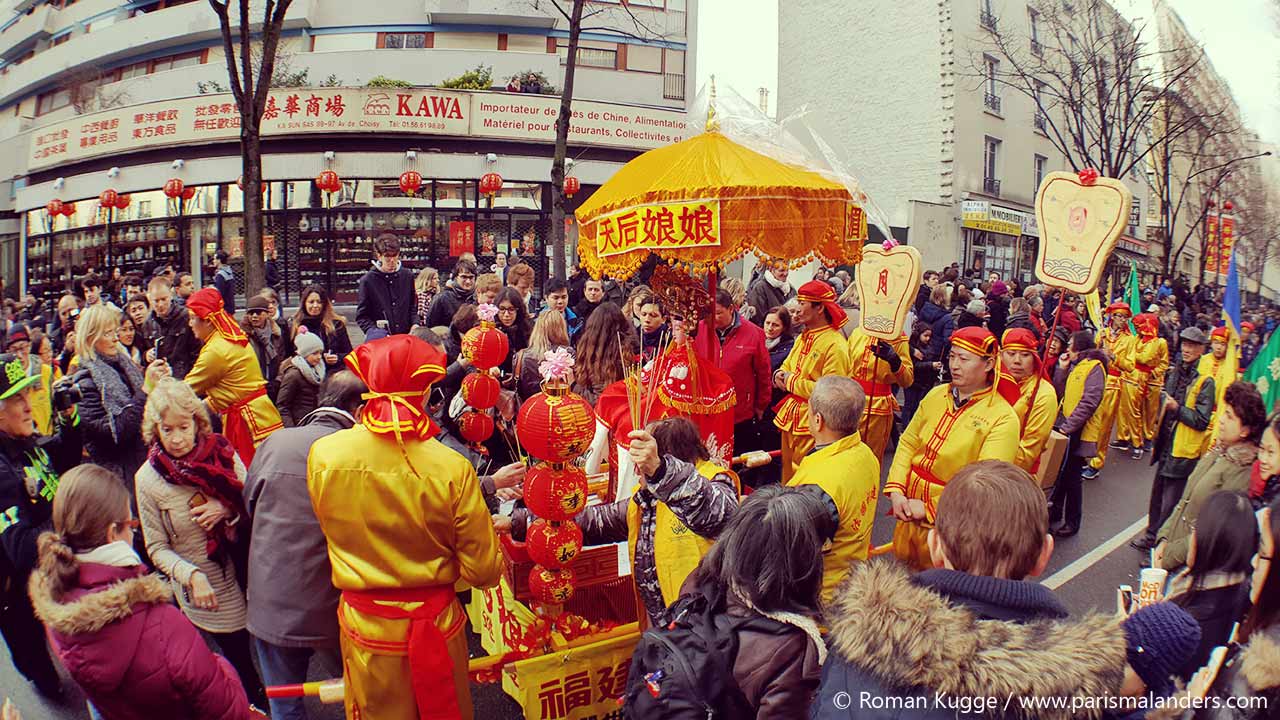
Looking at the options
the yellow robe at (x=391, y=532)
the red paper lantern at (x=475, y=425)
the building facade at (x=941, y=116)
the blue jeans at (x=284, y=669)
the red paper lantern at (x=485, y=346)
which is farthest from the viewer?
the building facade at (x=941, y=116)

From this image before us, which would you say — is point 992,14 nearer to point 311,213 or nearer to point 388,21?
point 388,21

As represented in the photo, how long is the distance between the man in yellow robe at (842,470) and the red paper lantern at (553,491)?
1042 millimetres

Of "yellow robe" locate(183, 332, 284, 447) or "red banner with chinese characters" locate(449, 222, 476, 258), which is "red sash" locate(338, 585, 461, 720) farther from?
"red banner with chinese characters" locate(449, 222, 476, 258)

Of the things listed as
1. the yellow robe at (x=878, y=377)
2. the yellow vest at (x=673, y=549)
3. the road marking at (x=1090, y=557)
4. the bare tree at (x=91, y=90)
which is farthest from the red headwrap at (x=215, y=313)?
the bare tree at (x=91, y=90)

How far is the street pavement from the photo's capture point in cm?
421

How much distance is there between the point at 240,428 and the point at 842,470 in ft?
13.7

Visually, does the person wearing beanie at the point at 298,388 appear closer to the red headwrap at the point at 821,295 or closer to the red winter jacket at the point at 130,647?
the red winter jacket at the point at 130,647

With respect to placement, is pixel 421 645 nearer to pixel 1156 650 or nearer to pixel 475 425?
pixel 475 425

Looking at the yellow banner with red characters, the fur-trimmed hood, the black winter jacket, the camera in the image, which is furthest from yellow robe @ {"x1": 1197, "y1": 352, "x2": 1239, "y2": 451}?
the camera

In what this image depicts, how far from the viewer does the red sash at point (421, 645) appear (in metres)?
2.80

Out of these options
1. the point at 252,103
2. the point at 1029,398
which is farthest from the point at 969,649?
the point at 252,103

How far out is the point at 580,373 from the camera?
5633mm

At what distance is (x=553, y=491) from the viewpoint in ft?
11.4

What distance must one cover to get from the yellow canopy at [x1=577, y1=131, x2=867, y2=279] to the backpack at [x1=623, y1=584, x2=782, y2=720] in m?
2.70
